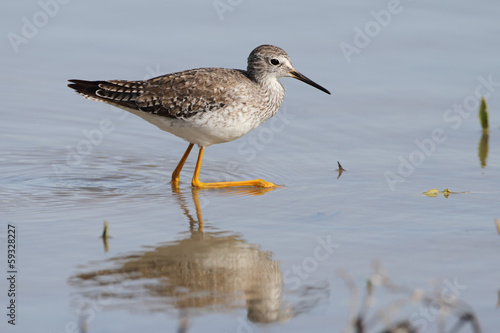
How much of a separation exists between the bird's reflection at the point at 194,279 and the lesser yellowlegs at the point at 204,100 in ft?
7.26

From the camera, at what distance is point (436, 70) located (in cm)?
1287

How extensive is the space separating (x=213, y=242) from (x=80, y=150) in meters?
3.82

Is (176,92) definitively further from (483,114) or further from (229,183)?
(483,114)

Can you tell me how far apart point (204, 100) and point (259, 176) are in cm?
117

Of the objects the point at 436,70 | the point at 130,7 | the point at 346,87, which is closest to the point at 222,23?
the point at 130,7

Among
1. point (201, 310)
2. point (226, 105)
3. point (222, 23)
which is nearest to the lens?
point (201, 310)

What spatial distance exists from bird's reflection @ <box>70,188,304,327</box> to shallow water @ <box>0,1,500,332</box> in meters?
0.02

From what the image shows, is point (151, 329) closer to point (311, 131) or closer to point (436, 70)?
point (311, 131)

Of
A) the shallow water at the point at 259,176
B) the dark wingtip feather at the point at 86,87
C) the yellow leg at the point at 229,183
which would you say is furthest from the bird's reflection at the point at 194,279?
the dark wingtip feather at the point at 86,87

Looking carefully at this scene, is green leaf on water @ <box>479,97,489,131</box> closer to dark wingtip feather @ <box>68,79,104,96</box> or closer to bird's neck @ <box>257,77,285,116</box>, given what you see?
bird's neck @ <box>257,77,285,116</box>

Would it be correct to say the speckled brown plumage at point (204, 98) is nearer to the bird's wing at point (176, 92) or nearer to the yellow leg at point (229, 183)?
the bird's wing at point (176, 92)

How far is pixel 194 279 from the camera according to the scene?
20.9ft

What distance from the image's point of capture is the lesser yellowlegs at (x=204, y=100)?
946 cm

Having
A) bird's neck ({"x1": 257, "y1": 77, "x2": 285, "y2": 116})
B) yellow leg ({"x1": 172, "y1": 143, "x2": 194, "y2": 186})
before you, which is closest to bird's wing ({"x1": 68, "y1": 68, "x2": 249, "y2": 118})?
bird's neck ({"x1": 257, "y1": 77, "x2": 285, "y2": 116})
